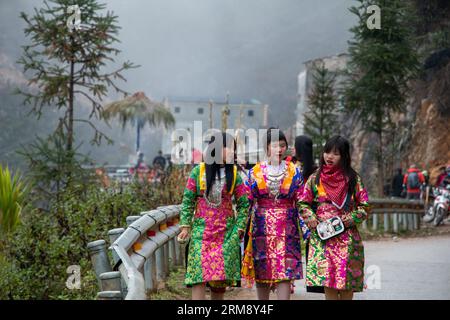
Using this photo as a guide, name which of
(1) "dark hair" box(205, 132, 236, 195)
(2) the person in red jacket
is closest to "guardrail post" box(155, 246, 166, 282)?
(1) "dark hair" box(205, 132, 236, 195)

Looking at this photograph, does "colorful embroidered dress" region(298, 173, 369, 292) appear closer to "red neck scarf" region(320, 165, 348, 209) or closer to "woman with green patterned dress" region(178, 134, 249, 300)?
"red neck scarf" region(320, 165, 348, 209)

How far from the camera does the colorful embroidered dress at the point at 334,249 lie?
255 inches

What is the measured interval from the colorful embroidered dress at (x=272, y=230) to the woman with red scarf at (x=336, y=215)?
0.96ft

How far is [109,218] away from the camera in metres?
11.4

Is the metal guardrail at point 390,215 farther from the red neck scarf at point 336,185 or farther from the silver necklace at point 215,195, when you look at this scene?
the silver necklace at point 215,195

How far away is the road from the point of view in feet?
29.4

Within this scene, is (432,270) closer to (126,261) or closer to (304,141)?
(304,141)

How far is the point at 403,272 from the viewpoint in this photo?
36.5 ft

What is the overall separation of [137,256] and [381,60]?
17.7 meters

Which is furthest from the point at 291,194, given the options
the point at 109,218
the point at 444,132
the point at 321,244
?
the point at 444,132

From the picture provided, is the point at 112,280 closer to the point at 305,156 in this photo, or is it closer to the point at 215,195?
the point at 215,195

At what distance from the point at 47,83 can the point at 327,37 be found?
120 m

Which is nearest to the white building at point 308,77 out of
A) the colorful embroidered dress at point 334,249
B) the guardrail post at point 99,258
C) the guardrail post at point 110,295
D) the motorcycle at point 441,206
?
the motorcycle at point 441,206

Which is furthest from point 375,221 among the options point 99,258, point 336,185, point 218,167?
point 99,258
